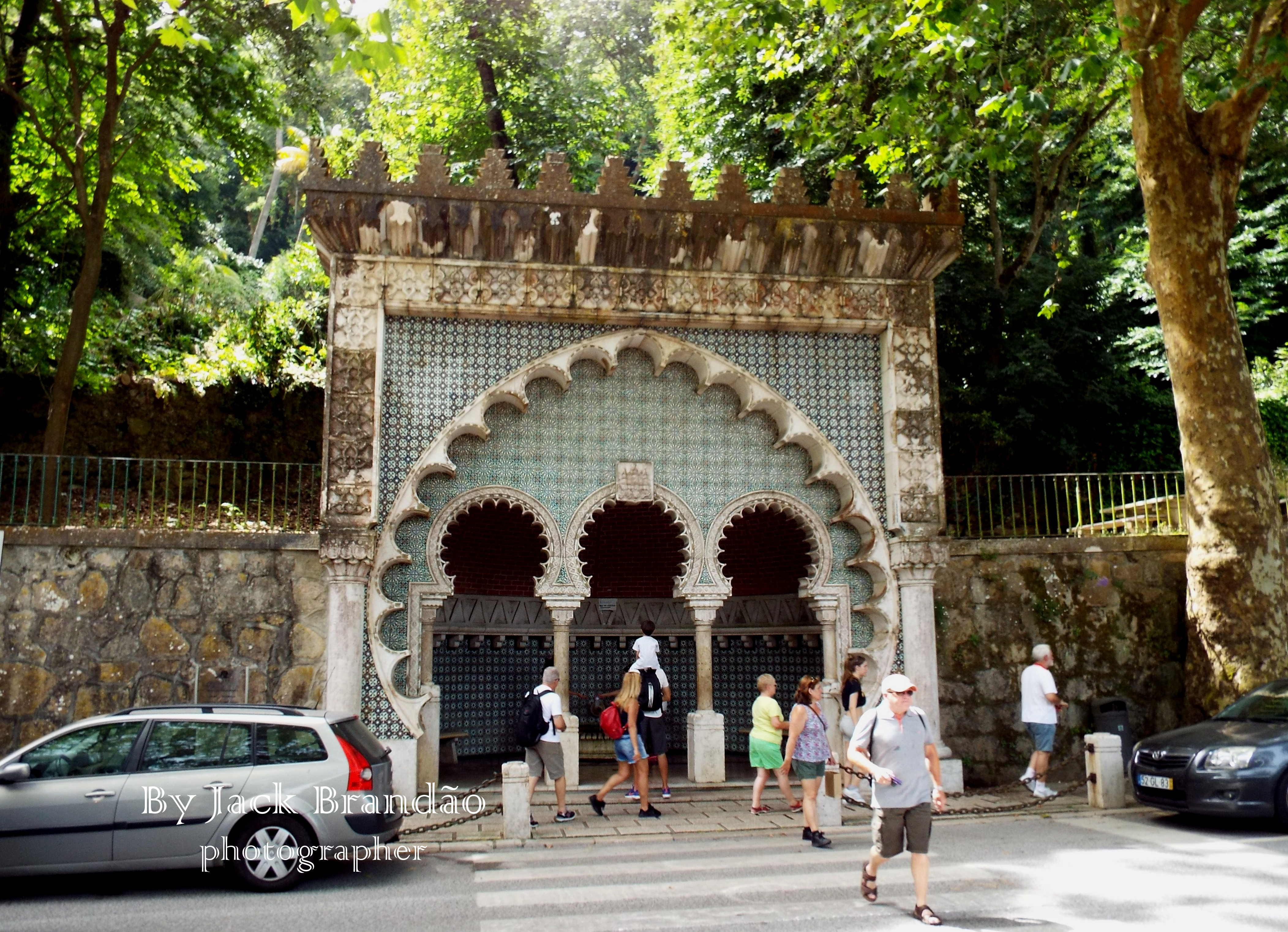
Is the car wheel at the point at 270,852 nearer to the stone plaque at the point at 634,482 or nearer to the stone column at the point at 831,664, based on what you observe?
the stone plaque at the point at 634,482

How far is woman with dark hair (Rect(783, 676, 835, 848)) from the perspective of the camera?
8469 mm

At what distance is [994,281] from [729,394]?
8247 millimetres

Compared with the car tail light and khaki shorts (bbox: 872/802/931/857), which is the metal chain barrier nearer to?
the car tail light

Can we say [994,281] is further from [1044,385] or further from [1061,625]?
[1061,625]

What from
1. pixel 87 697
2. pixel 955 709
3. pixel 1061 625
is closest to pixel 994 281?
pixel 1061 625

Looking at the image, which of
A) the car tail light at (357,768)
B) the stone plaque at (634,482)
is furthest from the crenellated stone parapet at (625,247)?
the car tail light at (357,768)

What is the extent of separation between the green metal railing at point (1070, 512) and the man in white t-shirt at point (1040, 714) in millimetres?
2049

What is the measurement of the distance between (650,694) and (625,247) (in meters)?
4.57

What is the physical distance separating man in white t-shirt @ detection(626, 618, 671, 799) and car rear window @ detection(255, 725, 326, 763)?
11.4 ft

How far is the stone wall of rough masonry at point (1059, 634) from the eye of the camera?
1177 centimetres

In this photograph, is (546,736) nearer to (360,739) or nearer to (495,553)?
(360,739)

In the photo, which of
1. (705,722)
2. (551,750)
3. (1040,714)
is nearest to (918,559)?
(1040,714)

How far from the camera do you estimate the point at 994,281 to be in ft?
59.0

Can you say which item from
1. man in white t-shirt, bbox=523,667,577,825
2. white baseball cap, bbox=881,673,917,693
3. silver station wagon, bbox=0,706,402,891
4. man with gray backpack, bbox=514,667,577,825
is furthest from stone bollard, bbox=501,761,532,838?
white baseball cap, bbox=881,673,917,693
